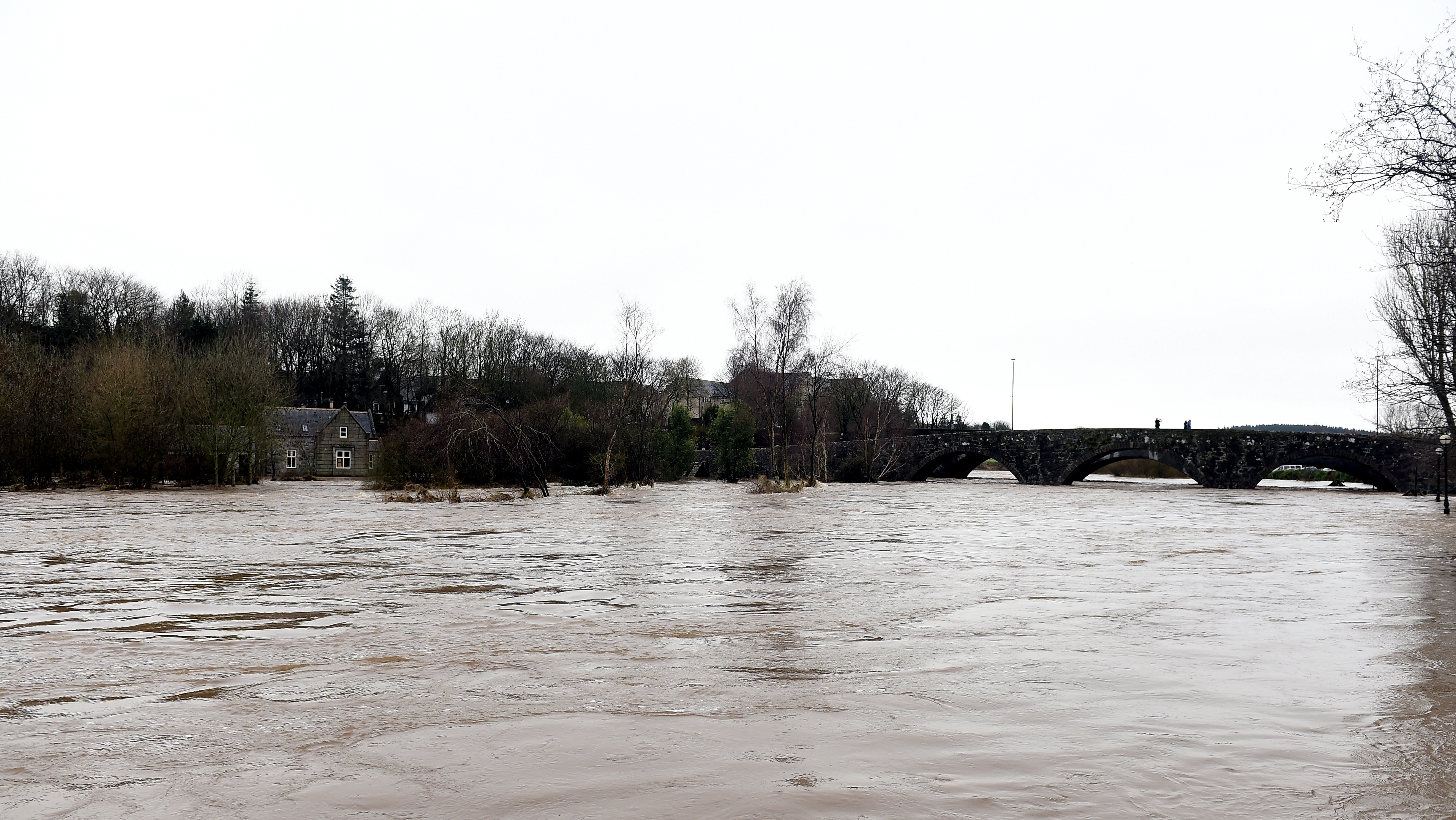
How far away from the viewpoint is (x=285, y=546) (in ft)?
52.5

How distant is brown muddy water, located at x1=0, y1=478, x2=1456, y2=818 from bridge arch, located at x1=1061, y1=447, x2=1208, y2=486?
36.9 m

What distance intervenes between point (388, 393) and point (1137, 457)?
51.0 metres

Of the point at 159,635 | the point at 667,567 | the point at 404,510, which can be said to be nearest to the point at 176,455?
the point at 404,510

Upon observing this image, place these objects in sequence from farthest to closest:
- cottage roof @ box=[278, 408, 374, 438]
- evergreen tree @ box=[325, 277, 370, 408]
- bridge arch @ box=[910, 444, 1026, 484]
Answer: evergreen tree @ box=[325, 277, 370, 408] → cottage roof @ box=[278, 408, 374, 438] → bridge arch @ box=[910, 444, 1026, 484]

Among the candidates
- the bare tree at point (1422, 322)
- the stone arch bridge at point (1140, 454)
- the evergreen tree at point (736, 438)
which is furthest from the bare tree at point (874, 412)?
the bare tree at point (1422, 322)

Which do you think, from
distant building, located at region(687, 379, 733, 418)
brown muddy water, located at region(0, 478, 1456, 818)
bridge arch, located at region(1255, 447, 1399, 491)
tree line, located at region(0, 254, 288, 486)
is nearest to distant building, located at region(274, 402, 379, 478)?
A: tree line, located at region(0, 254, 288, 486)

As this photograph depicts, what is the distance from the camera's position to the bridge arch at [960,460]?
55.3 meters

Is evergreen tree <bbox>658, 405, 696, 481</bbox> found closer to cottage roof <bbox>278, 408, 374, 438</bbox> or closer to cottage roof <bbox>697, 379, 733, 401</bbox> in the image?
cottage roof <bbox>697, 379, 733, 401</bbox>

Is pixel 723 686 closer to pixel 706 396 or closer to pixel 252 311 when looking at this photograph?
pixel 252 311

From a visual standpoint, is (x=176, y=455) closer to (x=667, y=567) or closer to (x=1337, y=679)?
(x=667, y=567)

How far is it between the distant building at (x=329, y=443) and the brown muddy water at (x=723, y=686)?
51864mm

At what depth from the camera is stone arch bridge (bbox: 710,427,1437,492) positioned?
41281 millimetres

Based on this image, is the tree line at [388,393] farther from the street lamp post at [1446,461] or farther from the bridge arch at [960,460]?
the street lamp post at [1446,461]

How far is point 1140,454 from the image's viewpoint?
4975 centimetres
